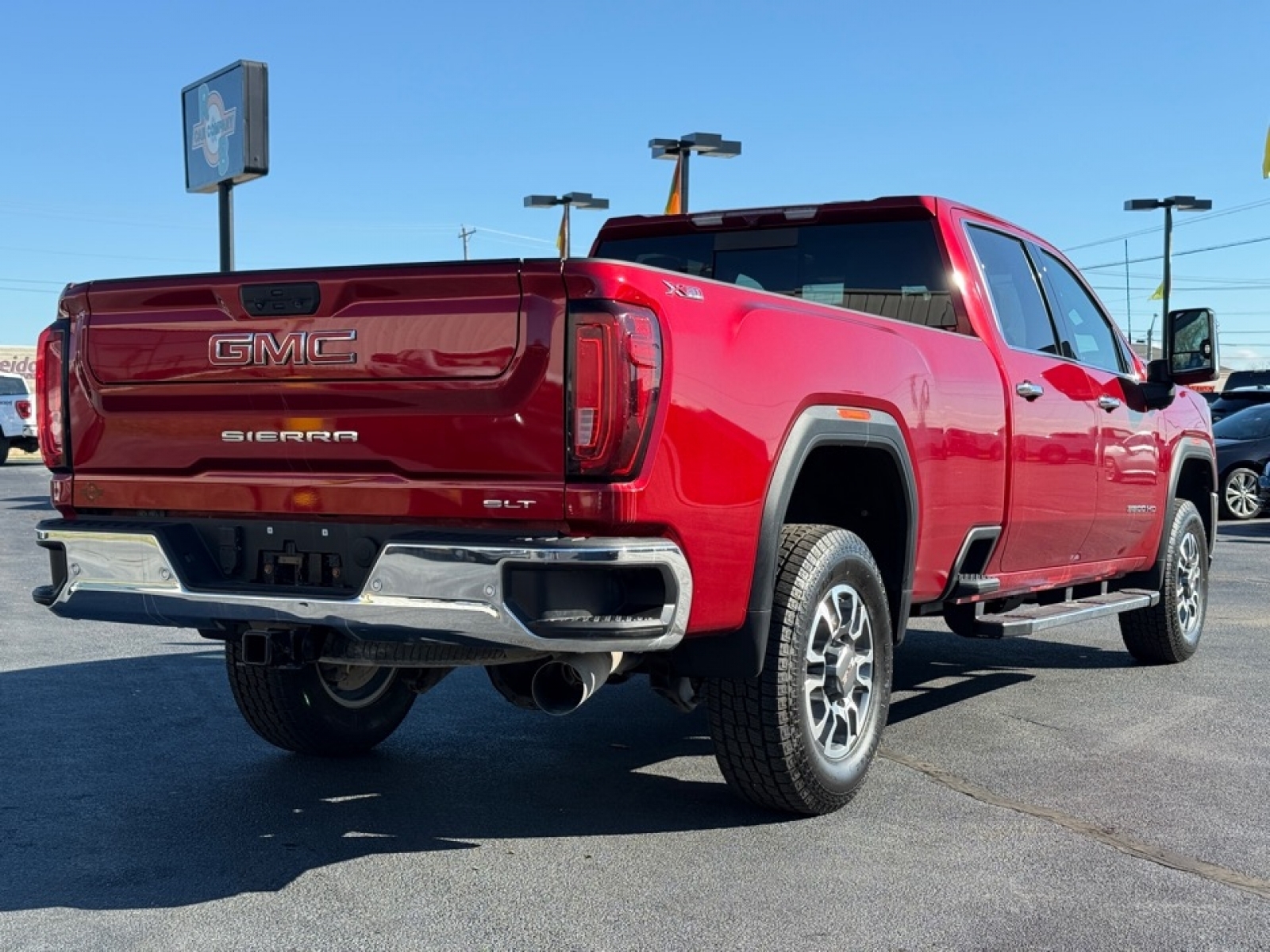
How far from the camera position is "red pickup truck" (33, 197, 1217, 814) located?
3.77 m

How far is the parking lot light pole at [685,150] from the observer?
68.0ft

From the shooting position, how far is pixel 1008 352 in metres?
5.93

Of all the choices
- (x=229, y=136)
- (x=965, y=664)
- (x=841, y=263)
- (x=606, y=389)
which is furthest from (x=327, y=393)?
(x=229, y=136)

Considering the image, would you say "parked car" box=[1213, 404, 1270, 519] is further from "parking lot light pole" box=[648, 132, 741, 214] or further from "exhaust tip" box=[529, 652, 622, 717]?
"exhaust tip" box=[529, 652, 622, 717]

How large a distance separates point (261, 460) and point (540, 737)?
208 centimetres

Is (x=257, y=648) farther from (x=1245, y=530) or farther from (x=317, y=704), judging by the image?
(x=1245, y=530)

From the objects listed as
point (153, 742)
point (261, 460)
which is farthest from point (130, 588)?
point (153, 742)

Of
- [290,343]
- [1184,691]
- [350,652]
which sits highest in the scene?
[290,343]

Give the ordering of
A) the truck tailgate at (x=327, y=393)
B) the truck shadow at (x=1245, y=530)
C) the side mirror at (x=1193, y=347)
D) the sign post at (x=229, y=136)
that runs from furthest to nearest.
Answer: the truck shadow at (x=1245, y=530)
the sign post at (x=229, y=136)
the side mirror at (x=1193, y=347)
the truck tailgate at (x=327, y=393)

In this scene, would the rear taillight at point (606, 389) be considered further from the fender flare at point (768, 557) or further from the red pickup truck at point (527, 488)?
the fender flare at point (768, 557)

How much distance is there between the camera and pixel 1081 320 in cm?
697

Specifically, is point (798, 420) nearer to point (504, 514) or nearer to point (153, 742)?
point (504, 514)

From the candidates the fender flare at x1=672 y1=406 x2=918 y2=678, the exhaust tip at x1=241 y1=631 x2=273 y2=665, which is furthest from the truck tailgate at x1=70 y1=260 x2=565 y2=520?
the fender flare at x1=672 y1=406 x2=918 y2=678

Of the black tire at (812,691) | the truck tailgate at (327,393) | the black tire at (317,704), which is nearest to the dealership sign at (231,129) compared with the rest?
the black tire at (317,704)
